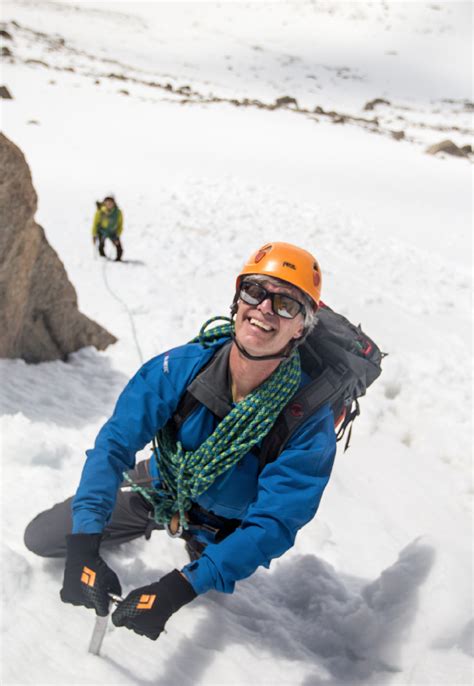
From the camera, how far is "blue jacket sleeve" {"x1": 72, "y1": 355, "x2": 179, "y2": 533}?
2494 millimetres

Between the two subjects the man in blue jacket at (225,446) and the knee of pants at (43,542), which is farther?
the knee of pants at (43,542)

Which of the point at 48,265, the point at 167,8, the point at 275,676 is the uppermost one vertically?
the point at 167,8

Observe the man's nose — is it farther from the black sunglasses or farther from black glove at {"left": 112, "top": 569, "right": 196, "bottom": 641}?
black glove at {"left": 112, "top": 569, "right": 196, "bottom": 641}

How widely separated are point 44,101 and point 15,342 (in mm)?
20393

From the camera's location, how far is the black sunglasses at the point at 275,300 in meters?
2.47

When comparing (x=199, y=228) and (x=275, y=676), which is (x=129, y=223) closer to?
(x=199, y=228)

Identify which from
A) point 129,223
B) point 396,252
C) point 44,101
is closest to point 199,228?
point 129,223

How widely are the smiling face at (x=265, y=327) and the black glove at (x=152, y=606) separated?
3.35 feet

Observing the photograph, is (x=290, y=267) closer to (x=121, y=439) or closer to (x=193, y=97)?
(x=121, y=439)

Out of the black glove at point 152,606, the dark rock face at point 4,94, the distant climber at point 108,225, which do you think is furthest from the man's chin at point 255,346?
the dark rock face at point 4,94

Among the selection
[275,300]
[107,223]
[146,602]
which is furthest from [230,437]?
[107,223]

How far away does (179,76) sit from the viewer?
45219 millimetres

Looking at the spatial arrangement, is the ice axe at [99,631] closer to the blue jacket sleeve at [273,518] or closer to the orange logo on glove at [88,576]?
the orange logo on glove at [88,576]

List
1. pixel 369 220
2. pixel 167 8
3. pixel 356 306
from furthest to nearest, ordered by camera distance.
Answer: pixel 167 8
pixel 369 220
pixel 356 306
